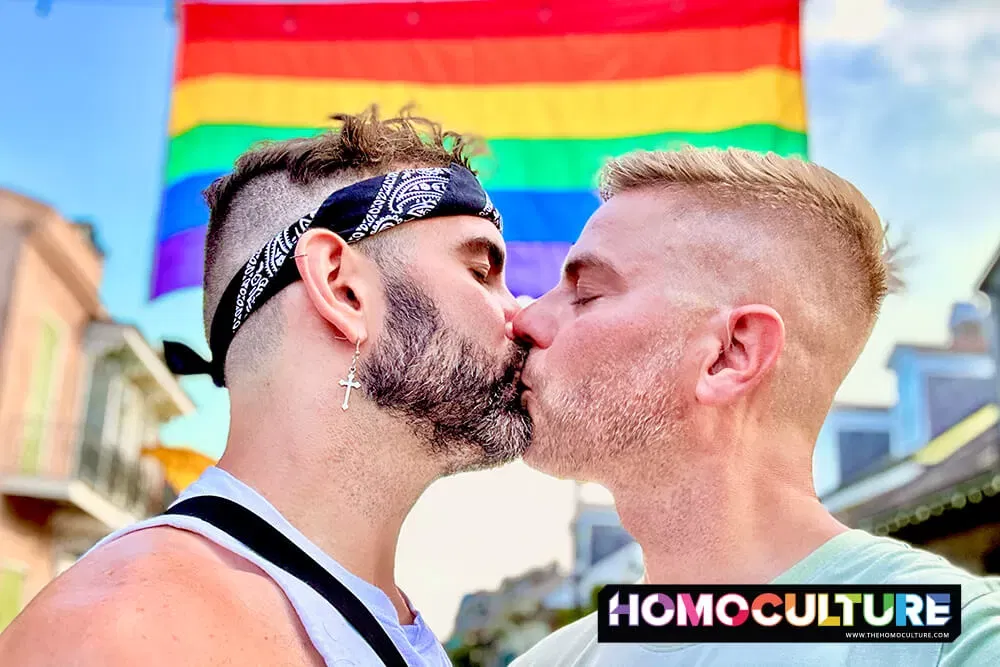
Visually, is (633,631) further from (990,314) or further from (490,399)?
(990,314)

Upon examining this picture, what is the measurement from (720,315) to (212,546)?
3.68 feet

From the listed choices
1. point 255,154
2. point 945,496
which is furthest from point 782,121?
point 255,154

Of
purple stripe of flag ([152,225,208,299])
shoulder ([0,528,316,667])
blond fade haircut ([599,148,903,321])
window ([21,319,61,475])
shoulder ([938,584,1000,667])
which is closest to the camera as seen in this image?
shoulder ([0,528,316,667])

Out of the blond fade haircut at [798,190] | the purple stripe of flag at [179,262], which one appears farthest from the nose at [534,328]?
the purple stripe of flag at [179,262]

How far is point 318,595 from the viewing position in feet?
5.96

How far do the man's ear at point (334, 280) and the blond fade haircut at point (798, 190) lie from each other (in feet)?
2.26

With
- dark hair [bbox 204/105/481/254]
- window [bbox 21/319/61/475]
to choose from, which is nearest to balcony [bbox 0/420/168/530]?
window [bbox 21/319/61/475]

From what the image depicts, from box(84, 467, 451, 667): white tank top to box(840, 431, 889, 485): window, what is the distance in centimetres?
936

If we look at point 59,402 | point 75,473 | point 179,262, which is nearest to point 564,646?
point 179,262

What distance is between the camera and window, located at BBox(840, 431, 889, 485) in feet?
35.6

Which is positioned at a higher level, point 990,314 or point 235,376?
point 990,314

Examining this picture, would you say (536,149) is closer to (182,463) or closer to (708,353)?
(182,463)

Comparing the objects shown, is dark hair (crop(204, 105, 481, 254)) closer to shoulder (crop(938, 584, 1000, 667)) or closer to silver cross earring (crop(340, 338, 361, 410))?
silver cross earring (crop(340, 338, 361, 410))

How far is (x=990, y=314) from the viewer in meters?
9.30
